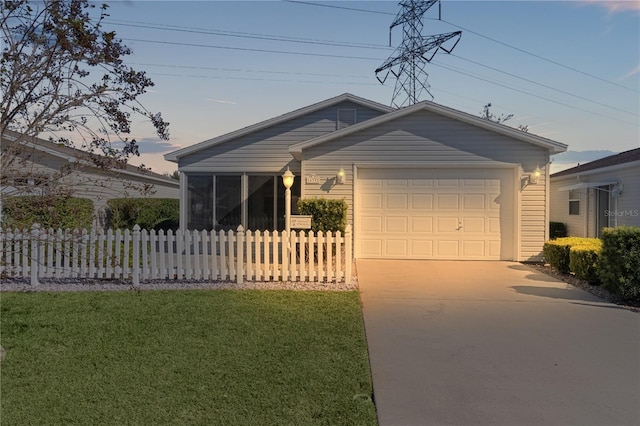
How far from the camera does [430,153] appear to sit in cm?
1042

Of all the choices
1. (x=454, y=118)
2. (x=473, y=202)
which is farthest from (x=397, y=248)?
(x=454, y=118)

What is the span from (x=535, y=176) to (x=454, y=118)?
2480 millimetres

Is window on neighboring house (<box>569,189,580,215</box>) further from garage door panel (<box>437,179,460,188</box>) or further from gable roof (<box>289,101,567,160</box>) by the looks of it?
garage door panel (<box>437,179,460,188</box>)

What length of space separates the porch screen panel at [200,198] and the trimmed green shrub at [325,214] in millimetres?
4409

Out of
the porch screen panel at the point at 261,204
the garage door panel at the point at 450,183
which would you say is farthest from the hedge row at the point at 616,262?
the porch screen panel at the point at 261,204

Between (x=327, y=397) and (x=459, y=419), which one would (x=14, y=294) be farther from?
(x=459, y=419)

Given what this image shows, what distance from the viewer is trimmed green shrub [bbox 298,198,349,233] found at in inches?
373

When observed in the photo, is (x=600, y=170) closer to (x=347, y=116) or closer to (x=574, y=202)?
(x=574, y=202)

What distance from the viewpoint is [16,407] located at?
3.08 m

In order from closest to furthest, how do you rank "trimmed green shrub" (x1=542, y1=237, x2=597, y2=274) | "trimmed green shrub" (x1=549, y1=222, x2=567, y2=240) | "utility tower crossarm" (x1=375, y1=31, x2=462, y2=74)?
"trimmed green shrub" (x1=542, y1=237, x2=597, y2=274) → "trimmed green shrub" (x1=549, y1=222, x2=567, y2=240) → "utility tower crossarm" (x1=375, y1=31, x2=462, y2=74)

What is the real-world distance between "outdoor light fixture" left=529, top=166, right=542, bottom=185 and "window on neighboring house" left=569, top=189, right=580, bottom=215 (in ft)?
20.0

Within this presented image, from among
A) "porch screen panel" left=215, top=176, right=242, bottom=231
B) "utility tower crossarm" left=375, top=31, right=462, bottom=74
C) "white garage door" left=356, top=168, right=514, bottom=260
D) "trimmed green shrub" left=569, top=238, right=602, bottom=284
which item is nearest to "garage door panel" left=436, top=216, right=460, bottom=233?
"white garage door" left=356, top=168, right=514, bottom=260

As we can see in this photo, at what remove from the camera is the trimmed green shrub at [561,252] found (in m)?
8.64

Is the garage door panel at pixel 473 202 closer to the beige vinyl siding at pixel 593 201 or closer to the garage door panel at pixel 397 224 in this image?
the garage door panel at pixel 397 224
